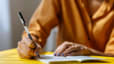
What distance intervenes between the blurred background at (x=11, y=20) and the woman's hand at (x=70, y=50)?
83cm

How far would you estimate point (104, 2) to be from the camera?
3.76ft

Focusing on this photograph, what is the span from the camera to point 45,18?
1.13 metres

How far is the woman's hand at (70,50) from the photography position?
0.81m

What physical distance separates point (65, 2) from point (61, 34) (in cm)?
21

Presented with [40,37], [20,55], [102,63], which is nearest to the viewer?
[102,63]

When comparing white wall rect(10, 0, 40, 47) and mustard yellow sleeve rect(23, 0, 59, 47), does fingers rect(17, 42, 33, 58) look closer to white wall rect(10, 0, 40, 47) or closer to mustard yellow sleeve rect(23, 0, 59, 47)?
mustard yellow sleeve rect(23, 0, 59, 47)

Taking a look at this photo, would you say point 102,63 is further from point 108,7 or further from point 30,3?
point 30,3

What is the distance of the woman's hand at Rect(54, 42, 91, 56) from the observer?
0.81m

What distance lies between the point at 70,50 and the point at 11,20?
0.93 metres

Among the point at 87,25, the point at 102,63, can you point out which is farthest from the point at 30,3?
the point at 102,63

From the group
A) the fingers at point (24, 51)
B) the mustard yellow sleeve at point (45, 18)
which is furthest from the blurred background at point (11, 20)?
the fingers at point (24, 51)

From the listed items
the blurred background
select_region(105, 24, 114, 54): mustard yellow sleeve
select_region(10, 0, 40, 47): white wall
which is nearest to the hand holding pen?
select_region(105, 24, 114, 54): mustard yellow sleeve

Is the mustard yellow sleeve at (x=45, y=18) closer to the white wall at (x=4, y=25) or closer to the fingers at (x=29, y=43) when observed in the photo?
the fingers at (x=29, y=43)

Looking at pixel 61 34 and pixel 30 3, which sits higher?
pixel 30 3
